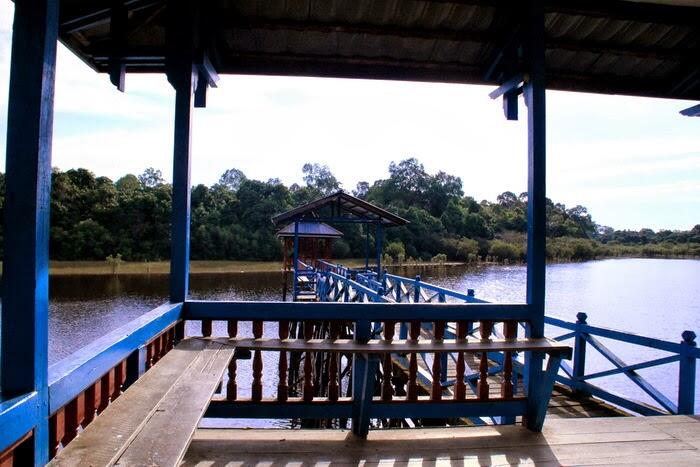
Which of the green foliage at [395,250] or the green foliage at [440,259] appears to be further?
the green foliage at [440,259]

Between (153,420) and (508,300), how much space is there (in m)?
21.8

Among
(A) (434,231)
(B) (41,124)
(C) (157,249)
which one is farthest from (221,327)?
(A) (434,231)

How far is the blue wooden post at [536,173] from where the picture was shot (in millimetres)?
2973

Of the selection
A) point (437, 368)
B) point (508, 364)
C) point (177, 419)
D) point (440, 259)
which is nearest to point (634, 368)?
point (508, 364)

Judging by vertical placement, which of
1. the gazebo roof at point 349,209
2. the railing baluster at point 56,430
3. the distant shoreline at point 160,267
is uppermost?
the gazebo roof at point 349,209

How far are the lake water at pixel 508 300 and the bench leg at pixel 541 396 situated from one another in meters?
8.19

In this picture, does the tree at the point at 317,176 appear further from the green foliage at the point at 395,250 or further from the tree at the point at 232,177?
the green foliage at the point at 395,250

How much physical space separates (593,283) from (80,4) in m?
36.9

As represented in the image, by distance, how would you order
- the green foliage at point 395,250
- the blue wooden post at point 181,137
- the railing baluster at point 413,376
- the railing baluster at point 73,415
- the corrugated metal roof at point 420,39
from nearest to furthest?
1. the railing baluster at point 73,415
2. the railing baluster at point 413,376
3. the blue wooden post at point 181,137
4. the corrugated metal roof at point 420,39
5. the green foliage at point 395,250

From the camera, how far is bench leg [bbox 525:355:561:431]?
2.74 metres

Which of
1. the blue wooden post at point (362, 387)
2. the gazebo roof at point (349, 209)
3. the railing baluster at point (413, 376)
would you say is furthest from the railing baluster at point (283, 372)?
the gazebo roof at point (349, 209)

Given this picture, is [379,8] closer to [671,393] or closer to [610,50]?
[610,50]

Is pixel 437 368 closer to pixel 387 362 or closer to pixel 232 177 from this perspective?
pixel 387 362

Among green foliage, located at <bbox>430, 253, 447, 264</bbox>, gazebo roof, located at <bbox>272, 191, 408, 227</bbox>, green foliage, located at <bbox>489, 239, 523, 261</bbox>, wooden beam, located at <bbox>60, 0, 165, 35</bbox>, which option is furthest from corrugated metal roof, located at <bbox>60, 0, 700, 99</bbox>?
green foliage, located at <bbox>489, 239, 523, 261</bbox>
